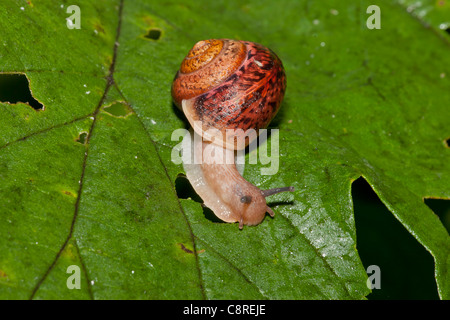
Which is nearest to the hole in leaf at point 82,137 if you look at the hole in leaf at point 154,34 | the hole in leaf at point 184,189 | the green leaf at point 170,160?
the green leaf at point 170,160

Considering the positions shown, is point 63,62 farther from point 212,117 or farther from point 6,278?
point 6,278

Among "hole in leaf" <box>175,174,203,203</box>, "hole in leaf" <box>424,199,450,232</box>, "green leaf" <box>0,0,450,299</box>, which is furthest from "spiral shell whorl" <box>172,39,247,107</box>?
"hole in leaf" <box>424,199,450,232</box>

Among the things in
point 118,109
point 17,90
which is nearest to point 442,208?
point 118,109

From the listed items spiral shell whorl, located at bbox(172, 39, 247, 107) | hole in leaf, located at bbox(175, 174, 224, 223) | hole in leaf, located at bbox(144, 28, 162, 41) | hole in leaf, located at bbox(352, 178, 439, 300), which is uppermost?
spiral shell whorl, located at bbox(172, 39, 247, 107)

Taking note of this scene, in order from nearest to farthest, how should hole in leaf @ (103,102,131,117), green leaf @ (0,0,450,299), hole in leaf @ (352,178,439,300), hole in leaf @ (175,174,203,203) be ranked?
1. green leaf @ (0,0,450,299)
2. hole in leaf @ (175,174,203,203)
3. hole in leaf @ (103,102,131,117)
4. hole in leaf @ (352,178,439,300)

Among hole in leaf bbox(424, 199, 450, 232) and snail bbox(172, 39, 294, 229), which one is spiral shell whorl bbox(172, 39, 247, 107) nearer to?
snail bbox(172, 39, 294, 229)

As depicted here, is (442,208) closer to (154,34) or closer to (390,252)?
(390,252)

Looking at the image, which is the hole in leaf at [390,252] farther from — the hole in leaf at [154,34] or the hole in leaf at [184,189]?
the hole in leaf at [154,34]
